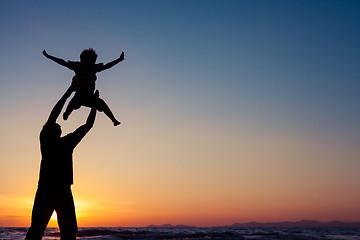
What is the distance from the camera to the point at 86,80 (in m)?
5.39

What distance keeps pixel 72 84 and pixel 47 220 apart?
1.90 metres

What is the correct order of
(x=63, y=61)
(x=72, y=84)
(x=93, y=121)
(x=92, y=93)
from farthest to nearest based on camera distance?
(x=63, y=61) → (x=92, y=93) → (x=72, y=84) → (x=93, y=121)

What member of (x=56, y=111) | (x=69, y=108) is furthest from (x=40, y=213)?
(x=69, y=108)

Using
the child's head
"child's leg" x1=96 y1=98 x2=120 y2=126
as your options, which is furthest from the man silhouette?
the child's head

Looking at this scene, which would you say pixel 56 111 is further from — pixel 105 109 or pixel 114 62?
pixel 114 62

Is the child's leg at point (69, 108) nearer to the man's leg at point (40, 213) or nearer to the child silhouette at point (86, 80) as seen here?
the child silhouette at point (86, 80)

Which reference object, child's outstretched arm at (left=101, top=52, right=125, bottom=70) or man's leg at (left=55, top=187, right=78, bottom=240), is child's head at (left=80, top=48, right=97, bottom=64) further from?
man's leg at (left=55, top=187, right=78, bottom=240)

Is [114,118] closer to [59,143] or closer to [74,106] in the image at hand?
[74,106]

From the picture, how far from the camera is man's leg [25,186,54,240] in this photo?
408cm

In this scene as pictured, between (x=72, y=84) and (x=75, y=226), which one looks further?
(x=72, y=84)

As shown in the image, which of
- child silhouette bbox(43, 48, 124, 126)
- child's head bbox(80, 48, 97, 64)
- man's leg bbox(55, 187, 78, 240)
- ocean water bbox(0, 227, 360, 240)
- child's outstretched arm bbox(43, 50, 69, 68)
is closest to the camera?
man's leg bbox(55, 187, 78, 240)

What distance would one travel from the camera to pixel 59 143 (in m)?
4.39

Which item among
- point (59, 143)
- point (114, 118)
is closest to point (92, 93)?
point (114, 118)

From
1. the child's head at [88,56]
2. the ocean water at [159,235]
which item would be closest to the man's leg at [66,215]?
the child's head at [88,56]
